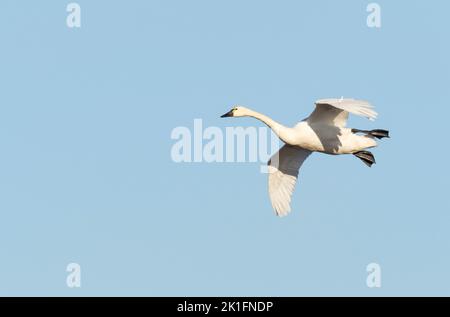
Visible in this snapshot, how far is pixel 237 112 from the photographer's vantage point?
36.1m

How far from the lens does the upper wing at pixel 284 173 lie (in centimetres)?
3656

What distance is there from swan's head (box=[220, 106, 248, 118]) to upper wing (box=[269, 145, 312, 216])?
1727mm

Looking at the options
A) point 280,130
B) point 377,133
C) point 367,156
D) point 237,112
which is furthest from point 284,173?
point 377,133

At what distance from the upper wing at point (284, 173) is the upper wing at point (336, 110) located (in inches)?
A: 85.0

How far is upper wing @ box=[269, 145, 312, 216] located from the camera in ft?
120

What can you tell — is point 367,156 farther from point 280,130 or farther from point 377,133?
point 280,130

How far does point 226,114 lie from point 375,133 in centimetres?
455

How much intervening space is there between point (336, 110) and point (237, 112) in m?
3.18

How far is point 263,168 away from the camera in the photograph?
36.9 meters

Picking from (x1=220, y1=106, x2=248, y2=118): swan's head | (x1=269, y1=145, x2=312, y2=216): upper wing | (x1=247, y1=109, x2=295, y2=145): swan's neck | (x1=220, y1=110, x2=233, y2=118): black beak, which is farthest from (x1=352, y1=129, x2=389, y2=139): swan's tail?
(x1=220, y1=110, x2=233, y2=118): black beak

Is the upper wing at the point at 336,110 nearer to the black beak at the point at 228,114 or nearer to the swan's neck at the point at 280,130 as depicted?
the swan's neck at the point at 280,130

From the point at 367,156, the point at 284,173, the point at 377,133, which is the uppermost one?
the point at 377,133
